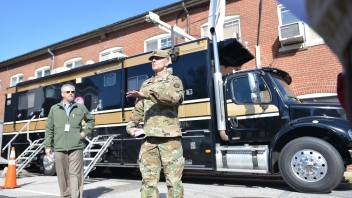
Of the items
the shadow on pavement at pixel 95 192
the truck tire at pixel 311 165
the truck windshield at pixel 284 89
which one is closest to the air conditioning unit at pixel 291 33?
the truck windshield at pixel 284 89

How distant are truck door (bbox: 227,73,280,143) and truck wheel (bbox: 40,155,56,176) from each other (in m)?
5.34

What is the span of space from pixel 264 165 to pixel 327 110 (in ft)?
4.95

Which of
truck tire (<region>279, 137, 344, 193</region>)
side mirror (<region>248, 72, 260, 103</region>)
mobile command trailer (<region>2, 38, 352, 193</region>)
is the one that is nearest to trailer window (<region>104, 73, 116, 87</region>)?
mobile command trailer (<region>2, 38, 352, 193</region>)

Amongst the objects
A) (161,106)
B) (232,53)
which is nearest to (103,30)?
(232,53)

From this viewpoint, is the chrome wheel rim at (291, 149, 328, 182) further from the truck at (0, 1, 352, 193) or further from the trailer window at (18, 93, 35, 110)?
the trailer window at (18, 93, 35, 110)

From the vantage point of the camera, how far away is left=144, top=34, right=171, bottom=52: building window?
13.1m

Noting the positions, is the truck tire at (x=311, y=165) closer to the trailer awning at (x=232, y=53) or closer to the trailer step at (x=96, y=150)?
the trailer awning at (x=232, y=53)

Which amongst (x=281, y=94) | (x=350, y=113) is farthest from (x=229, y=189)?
(x=350, y=113)

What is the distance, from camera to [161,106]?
11.1ft

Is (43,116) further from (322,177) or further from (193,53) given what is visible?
(322,177)

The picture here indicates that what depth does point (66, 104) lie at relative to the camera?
4.81 m

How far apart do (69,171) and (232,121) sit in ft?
10.8

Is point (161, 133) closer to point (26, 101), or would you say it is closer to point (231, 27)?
point (26, 101)

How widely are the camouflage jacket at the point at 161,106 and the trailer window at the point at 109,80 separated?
4.65 metres
